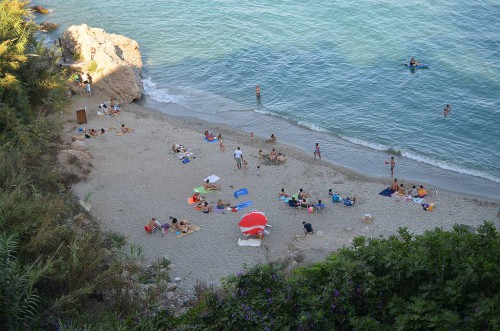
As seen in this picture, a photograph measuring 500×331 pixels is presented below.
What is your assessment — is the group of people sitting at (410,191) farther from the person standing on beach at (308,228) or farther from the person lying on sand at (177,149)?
the person lying on sand at (177,149)

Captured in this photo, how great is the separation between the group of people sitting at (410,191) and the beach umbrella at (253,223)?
23.8 feet

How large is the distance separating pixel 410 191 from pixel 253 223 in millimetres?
8252

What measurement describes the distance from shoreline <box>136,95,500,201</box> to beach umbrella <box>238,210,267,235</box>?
8.30m

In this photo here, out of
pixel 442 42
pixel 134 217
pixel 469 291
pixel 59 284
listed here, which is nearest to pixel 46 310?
pixel 59 284

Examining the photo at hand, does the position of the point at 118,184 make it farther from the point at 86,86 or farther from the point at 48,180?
the point at 86,86

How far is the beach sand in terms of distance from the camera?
64.3 feet

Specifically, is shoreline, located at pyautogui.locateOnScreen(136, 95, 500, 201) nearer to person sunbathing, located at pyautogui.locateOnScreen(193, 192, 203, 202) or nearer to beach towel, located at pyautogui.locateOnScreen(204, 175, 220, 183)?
beach towel, located at pyautogui.locateOnScreen(204, 175, 220, 183)

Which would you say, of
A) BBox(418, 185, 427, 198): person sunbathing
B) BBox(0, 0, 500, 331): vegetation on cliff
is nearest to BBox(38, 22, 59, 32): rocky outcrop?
BBox(418, 185, 427, 198): person sunbathing

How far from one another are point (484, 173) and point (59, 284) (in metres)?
21.6

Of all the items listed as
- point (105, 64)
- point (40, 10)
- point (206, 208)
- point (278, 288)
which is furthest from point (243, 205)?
point (40, 10)

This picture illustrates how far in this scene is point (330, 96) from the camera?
34.0 m

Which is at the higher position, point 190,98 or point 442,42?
point 442,42

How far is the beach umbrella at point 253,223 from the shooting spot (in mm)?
20172

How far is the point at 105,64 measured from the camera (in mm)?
33188
